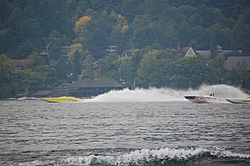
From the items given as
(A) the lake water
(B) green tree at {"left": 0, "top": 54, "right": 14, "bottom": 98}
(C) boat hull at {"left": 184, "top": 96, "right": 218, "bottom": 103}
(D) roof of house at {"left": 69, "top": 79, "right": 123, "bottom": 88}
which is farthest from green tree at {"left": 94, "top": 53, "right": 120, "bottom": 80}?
(A) the lake water

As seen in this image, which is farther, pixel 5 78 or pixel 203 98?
pixel 5 78

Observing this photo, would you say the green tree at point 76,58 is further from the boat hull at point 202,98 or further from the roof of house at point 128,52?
the boat hull at point 202,98

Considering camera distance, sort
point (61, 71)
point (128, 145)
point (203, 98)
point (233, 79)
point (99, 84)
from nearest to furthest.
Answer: point (128, 145) → point (203, 98) → point (233, 79) → point (99, 84) → point (61, 71)

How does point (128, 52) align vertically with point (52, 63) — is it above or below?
above

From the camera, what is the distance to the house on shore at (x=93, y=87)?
13912cm

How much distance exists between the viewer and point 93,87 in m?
140

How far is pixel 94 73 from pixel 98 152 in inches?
5605

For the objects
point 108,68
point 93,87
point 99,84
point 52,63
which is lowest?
point 93,87

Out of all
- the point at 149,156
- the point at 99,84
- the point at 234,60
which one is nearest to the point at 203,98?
the point at 149,156

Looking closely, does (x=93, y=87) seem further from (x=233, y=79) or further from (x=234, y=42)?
(x=234, y=42)

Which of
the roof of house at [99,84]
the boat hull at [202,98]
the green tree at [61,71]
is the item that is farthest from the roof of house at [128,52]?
the boat hull at [202,98]

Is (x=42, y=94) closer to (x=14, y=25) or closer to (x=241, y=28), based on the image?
(x=14, y=25)

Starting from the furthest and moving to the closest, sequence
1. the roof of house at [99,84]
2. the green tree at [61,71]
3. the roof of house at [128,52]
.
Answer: the roof of house at [128,52] → the green tree at [61,71] → the roof of house at [99,84]

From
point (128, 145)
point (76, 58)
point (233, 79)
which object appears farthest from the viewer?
point (76, 58)
